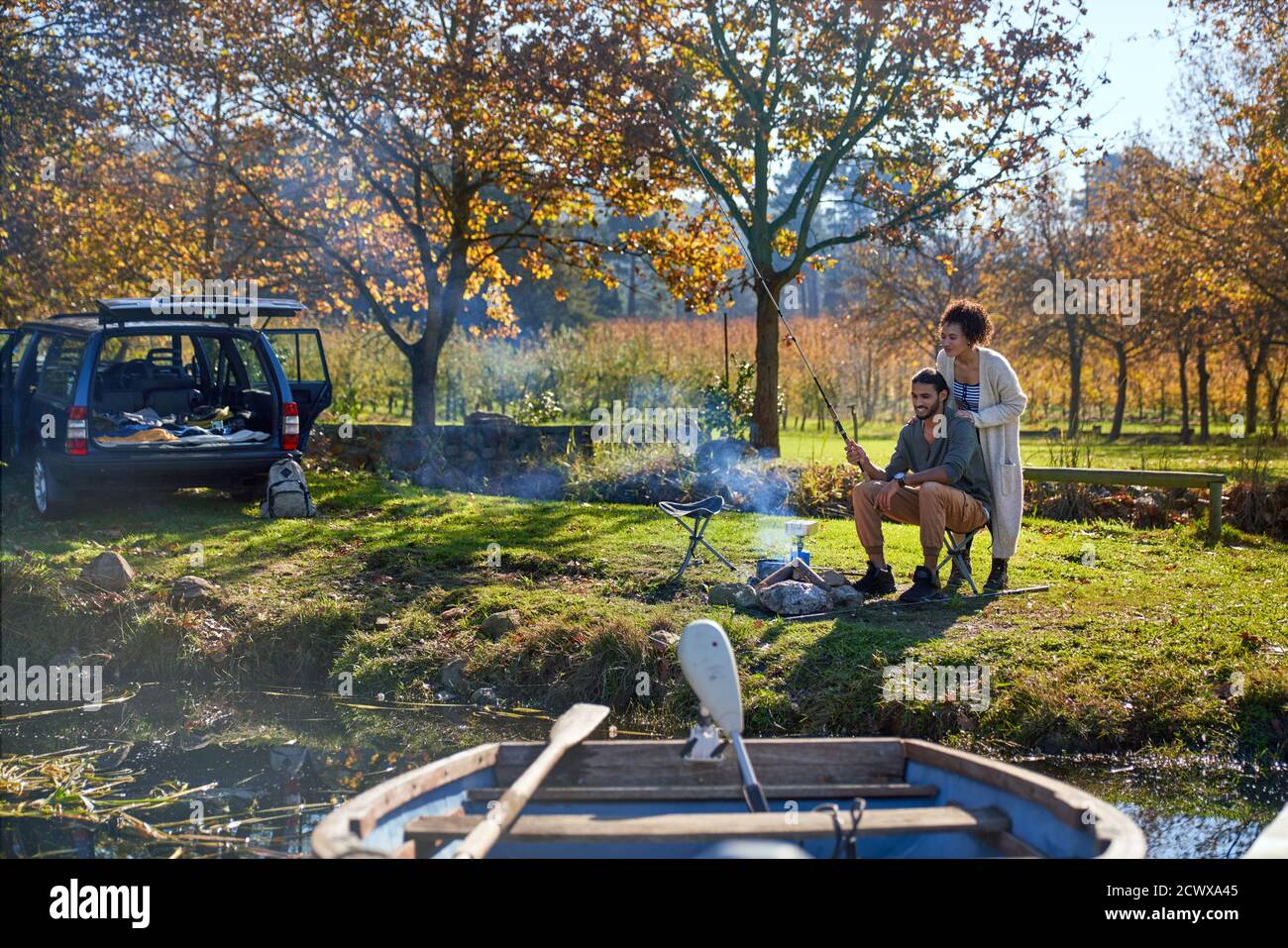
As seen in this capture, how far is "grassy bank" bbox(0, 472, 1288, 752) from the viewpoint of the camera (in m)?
7.12

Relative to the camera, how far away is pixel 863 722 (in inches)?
280

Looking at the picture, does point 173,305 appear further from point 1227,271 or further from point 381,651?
point 1227,271

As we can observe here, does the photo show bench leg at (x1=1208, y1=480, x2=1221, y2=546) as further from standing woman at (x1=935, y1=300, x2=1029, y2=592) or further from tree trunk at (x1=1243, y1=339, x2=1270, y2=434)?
tree trunk at (x1=1243, y1=339, x2=1270, y2=434)

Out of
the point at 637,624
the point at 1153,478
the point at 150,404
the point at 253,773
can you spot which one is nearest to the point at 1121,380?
the point at 1153,478

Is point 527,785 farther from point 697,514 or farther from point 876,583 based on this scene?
point 697,514

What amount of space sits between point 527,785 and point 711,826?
2.25ft

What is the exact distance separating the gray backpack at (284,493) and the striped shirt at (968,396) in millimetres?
6411

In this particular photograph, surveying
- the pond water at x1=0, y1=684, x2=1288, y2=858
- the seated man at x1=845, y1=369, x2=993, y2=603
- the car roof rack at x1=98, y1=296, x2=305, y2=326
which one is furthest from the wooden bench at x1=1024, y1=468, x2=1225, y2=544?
the car roof rack at x1=98, y1=296, x2=305, y2=326

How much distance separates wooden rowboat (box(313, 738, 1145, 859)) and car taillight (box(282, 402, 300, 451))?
767 centimetres

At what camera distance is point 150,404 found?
12430 millimetres

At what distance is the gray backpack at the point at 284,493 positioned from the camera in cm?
1168

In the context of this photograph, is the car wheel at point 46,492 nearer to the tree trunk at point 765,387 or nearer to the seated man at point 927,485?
the seated man at point 927,485

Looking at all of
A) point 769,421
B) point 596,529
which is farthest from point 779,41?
point 596,529

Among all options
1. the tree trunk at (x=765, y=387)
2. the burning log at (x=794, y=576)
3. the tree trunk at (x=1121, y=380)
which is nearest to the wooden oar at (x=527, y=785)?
the burning log at (x=794, y=576)
